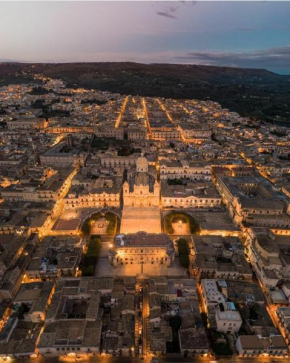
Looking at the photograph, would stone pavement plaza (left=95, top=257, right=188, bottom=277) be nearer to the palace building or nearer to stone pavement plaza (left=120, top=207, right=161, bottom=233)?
the palace building

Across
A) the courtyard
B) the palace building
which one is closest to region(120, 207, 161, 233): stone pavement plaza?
the palace building

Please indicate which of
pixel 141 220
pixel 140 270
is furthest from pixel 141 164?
pixel 140 270

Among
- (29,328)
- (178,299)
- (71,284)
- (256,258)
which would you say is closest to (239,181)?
(256,258)

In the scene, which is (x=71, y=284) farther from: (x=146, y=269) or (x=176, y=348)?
(x=176, y=348)

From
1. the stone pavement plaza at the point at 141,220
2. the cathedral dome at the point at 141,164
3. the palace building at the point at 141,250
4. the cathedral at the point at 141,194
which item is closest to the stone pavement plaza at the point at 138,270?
the palace building at the point at 141,250

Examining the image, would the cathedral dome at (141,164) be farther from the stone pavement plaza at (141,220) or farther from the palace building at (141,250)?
the palace building at (141,250)

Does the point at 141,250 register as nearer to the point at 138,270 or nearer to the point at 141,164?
the point at 138,270
